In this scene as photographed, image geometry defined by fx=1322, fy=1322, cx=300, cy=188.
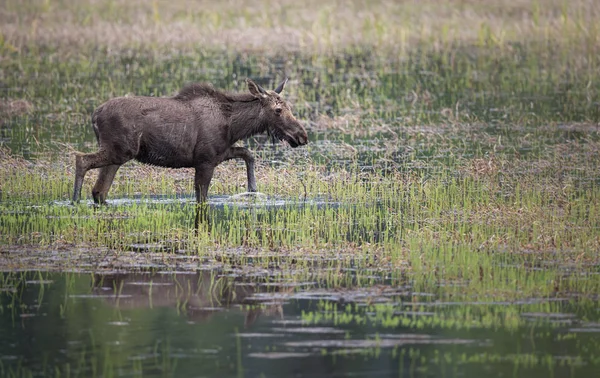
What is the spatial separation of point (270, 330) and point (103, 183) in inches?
241

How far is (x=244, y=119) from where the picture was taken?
53.2 ft

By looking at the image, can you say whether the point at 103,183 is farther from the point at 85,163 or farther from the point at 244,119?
the point at 244,119

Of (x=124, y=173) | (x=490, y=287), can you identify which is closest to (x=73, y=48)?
(x=124, y=173)

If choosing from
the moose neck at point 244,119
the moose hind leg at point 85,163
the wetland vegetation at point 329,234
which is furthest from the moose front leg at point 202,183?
the moose hind leg at point 85,163

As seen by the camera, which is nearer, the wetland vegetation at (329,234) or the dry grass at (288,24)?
the wetland vegetation at (329,234)

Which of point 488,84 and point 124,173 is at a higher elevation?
point 488,84

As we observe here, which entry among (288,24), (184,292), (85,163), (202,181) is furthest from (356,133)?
(288,24)

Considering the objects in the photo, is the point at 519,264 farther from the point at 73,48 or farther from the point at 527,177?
the point at 73,48

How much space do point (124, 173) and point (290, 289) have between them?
712 centimetres

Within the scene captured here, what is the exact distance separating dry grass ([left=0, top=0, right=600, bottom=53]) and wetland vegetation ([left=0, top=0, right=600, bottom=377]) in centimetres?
411

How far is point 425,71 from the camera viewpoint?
3061 centimetres

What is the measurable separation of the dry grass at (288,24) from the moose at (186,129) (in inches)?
665

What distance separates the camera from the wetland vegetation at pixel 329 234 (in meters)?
9.67

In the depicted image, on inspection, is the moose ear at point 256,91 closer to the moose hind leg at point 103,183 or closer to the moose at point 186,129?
the moose at point 186,129
